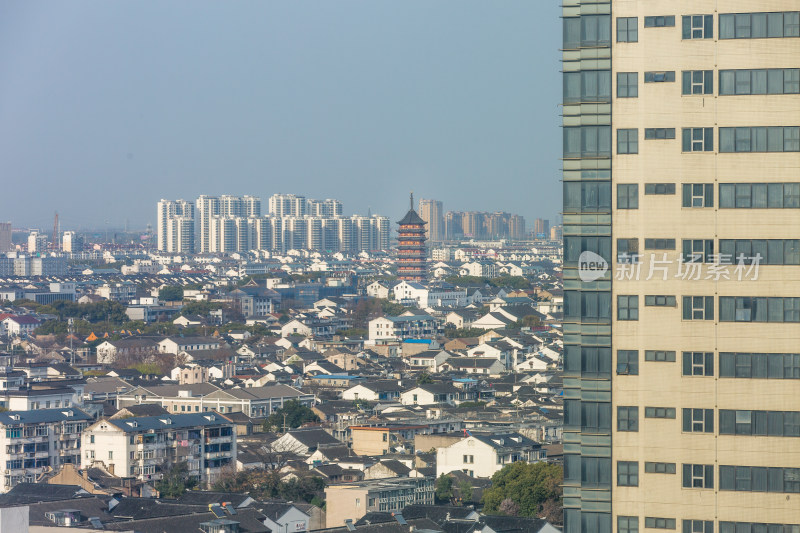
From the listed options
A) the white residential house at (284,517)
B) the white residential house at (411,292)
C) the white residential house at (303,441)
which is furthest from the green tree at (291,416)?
the white residential house at (411,292)

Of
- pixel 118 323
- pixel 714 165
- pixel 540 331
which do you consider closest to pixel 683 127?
pixel 714 165

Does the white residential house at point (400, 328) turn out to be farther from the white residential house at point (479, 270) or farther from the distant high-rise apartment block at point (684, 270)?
the distant high-rise apartment block at point (684, 270)

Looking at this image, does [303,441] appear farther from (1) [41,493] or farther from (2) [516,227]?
(2) [516,227]

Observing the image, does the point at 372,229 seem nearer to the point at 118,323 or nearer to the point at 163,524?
the point at 118,323

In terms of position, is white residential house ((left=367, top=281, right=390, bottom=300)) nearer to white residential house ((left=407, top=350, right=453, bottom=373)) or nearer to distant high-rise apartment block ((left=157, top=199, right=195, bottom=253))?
white residential house ((left=407, top=350, right=453, bottom=373))

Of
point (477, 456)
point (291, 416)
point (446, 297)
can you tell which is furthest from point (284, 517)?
point (446, 297)
